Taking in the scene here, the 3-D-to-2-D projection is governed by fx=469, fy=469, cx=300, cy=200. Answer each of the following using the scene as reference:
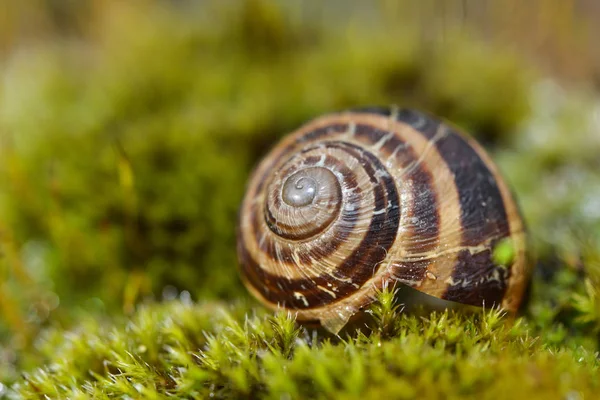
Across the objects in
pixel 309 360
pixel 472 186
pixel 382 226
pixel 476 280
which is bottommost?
pixel 309 360

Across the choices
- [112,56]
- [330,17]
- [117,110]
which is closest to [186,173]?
[117,110]

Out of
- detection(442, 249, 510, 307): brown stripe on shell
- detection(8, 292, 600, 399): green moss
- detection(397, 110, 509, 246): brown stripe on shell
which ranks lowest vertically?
detection(8, 292, 600, 399): green moss

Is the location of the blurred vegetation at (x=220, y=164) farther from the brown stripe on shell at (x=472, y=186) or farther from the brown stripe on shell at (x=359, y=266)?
the brown stripe on shell at (x=472, y=186)

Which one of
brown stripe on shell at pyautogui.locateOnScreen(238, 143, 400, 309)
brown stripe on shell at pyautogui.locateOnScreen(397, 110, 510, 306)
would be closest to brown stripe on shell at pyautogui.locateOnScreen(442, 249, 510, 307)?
brown stripe on shell at pyautogui.locateOnScreen(397, 110, 510, 306)

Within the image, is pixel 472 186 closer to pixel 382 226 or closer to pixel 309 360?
pixel 382 226

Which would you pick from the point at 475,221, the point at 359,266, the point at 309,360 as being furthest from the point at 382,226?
the point at 309,360

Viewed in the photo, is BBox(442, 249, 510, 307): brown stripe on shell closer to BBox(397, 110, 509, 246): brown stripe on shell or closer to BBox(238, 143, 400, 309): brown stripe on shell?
BBox(397, 110, 509, 246): brown stripe on shell
